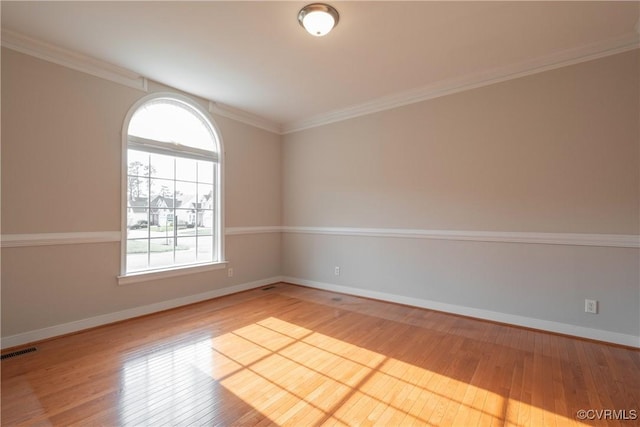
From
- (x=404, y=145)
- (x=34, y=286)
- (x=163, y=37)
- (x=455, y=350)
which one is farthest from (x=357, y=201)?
(x=34, y=286)

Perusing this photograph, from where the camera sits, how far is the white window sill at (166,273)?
3242 millimetres

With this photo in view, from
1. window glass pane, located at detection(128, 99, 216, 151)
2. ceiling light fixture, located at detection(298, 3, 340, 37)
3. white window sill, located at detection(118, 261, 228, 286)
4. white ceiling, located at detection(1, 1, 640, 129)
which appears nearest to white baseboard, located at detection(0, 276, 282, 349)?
white window sill, located at detection(118, 261, 228, 286)

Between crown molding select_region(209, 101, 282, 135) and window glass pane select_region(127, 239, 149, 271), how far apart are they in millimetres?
1965

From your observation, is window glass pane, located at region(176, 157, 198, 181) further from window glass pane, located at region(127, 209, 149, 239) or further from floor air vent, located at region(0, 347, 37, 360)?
floor air vent, located at region(0, 347, 37, 360)

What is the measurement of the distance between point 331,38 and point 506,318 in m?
3.32

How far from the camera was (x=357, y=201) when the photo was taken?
4.29 metres

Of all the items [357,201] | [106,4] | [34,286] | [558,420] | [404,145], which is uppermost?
[106,4]

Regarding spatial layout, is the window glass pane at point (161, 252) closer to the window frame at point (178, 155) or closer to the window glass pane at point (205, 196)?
the window frame at point (178, 155)

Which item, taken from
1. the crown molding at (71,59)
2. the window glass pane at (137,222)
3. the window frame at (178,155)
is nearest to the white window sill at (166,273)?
the window frame at (178,155)

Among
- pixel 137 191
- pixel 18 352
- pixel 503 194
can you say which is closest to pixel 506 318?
pixel 503 194

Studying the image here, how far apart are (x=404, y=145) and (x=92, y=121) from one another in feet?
Result: 11.6

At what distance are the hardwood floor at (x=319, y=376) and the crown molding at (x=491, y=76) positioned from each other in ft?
8.67

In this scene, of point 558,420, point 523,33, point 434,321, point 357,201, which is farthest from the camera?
point 357,201

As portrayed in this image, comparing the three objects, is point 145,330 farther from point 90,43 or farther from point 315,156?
point 315,156
